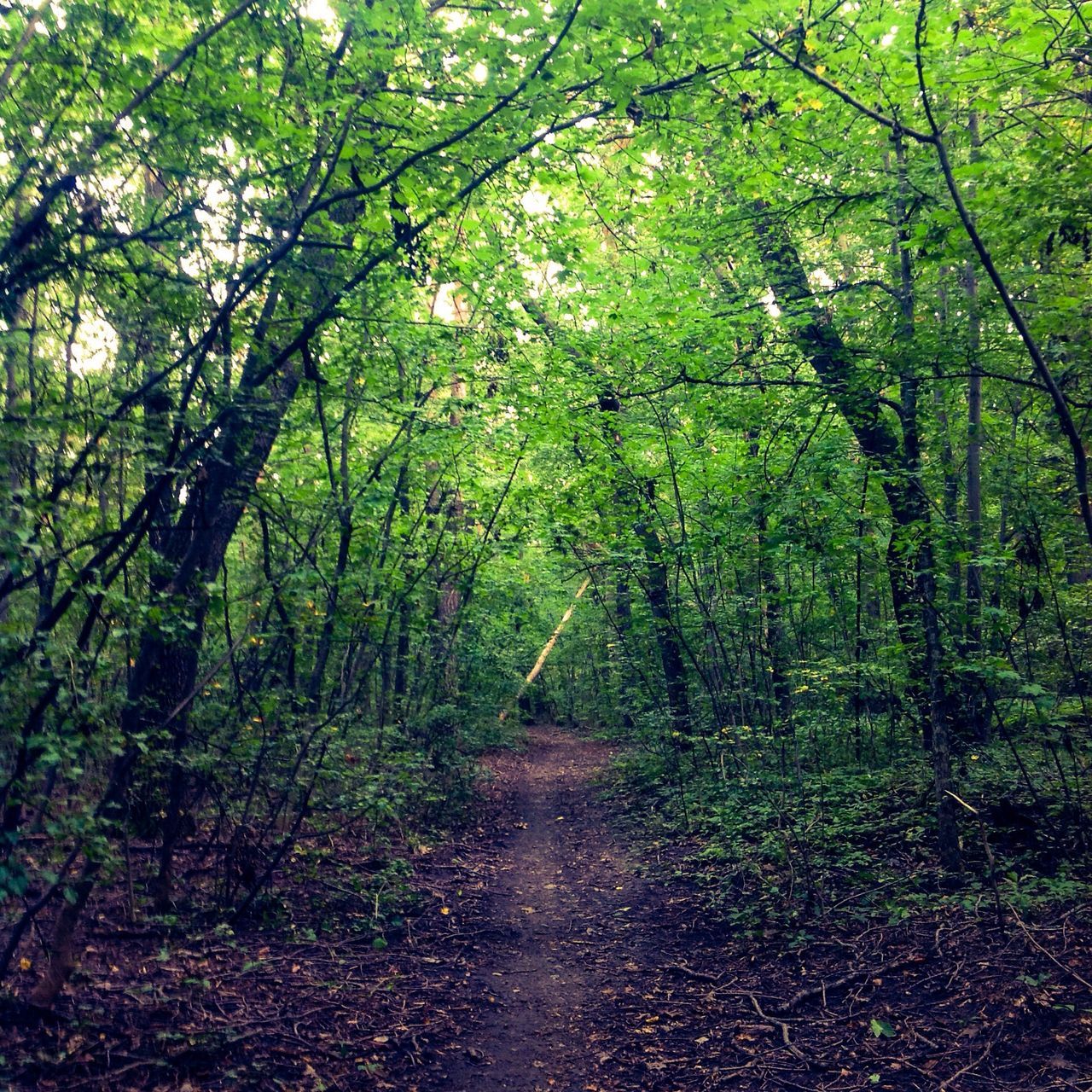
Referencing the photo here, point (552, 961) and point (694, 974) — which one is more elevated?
point (694, 974)

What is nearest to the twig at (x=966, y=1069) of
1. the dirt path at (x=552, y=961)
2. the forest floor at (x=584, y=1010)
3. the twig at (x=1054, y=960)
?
the forest floor at (x=584, y=1010)

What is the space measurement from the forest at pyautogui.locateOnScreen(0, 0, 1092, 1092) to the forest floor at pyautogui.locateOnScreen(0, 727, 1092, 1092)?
0.04 metres

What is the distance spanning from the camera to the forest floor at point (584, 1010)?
14.4 feet

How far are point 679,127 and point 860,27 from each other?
144cm

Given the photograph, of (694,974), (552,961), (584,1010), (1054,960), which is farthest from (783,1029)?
(552,961)

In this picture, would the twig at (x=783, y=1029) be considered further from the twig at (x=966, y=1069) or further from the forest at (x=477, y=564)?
the twig at (x=966, y=1069)

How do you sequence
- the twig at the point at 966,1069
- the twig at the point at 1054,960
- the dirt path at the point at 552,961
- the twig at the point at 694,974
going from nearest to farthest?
the twig at the point at 966,1069, the twig at the point at 1054,960, the dirt path at the point at 552,961, the twig at the point at 694,974

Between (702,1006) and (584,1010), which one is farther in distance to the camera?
(584,1010)

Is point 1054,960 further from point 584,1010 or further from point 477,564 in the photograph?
point 477,564

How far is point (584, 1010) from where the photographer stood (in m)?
5.72

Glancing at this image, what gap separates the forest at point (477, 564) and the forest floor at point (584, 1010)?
0.12 feet

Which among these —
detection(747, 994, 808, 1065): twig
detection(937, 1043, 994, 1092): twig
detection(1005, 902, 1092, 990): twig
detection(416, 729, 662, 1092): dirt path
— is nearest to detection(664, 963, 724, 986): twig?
detection(416, 729, 662, 1092): dirt path

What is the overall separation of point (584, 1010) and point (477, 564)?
5.83 meters

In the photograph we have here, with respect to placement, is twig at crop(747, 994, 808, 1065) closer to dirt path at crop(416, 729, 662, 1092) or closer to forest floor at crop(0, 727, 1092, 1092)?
forest floor at crop(0, 727, 1092, 1092)
